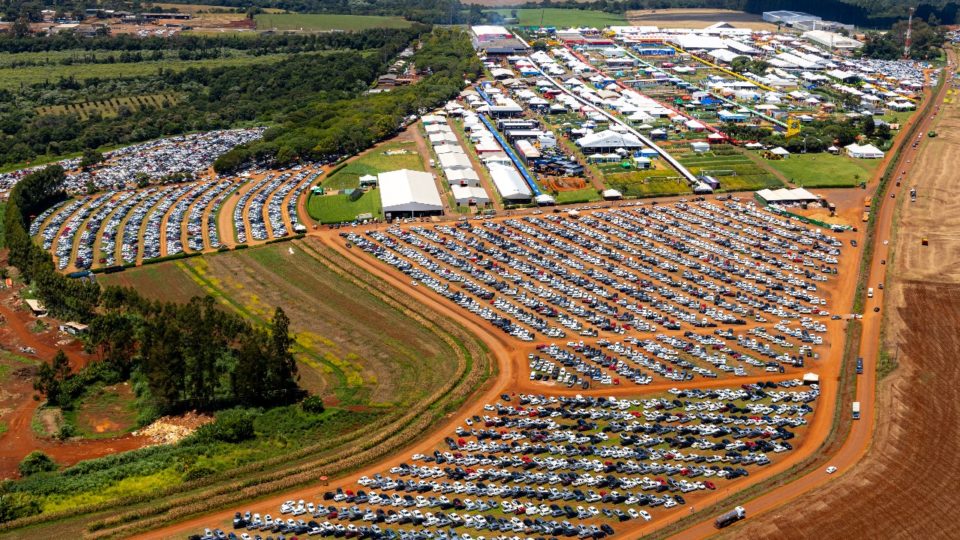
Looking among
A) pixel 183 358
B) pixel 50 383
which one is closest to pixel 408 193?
pixel 183 358

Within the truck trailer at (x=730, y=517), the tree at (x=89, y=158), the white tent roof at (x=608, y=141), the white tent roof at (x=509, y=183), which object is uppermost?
the white tent roof at (x=608, y=141)

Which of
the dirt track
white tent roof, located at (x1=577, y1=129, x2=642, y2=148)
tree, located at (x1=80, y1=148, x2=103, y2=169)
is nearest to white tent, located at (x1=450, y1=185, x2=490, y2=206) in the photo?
white tent roof, located at (x1=577, y1=129, x2=642, y2=148)

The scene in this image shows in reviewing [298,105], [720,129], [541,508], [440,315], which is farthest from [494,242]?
[298,105]

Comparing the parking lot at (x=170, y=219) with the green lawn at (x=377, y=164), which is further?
the green lawn at (x=377, y=164)

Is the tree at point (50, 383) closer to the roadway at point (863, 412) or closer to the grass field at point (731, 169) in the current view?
the roadway at point (863, 412)

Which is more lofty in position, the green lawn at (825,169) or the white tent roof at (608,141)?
the white tent roof at (608,141)

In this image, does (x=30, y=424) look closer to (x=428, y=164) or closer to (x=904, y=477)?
(x=904, y=477)

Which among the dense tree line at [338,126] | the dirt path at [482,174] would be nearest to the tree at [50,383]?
the dirt path at [482,174]
